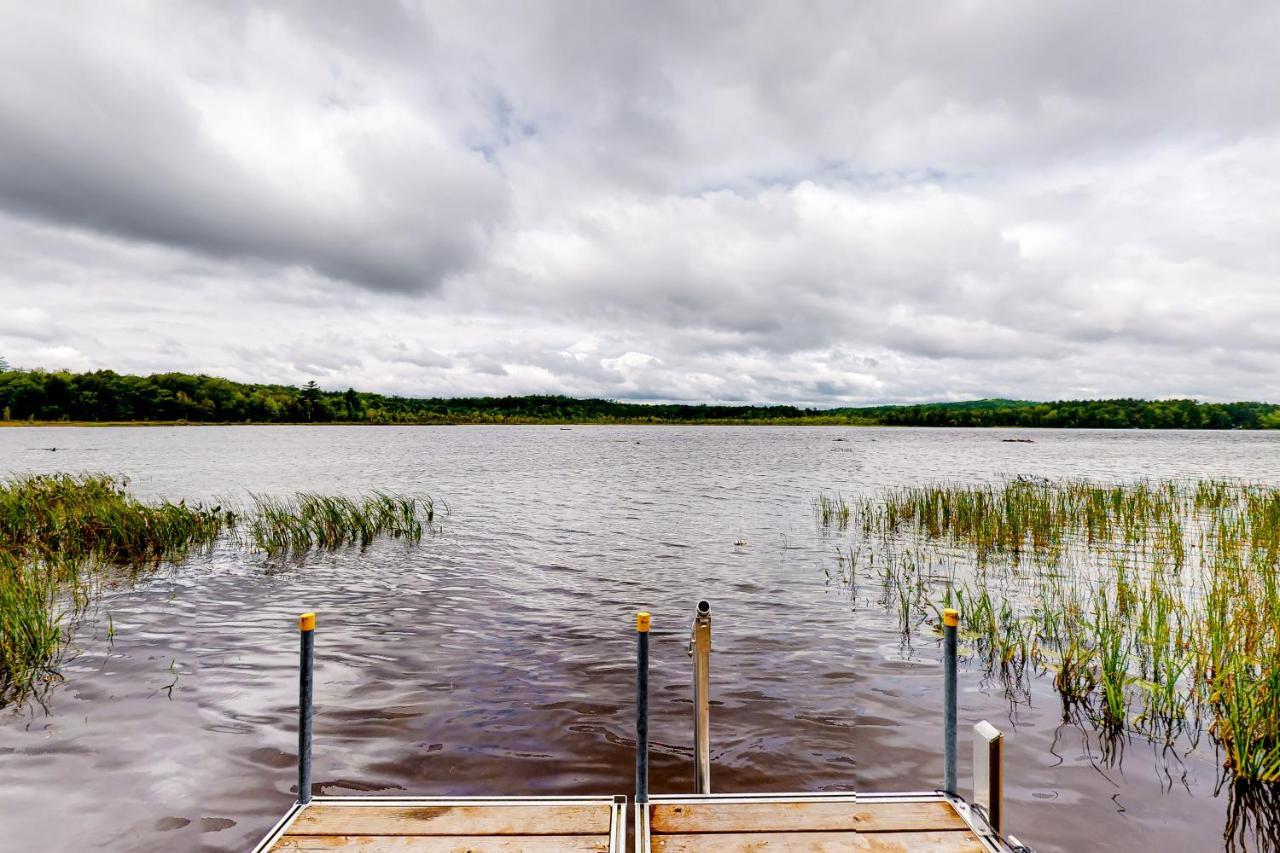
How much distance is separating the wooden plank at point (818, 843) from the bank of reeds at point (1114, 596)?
12.9 feet

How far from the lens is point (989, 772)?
5324 millimetres

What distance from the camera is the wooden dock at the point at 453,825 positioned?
4.75 m

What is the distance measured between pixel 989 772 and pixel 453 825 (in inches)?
174

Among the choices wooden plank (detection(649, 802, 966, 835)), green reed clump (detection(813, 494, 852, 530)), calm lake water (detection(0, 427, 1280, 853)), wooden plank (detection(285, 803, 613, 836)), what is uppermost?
wooden plank (detection(285, 803, 613, 836))

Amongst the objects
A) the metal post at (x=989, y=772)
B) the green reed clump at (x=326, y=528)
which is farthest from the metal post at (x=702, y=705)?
the green reed clump at (x=326, y=528)

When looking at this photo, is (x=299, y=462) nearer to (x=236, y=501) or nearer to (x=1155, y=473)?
(x=236, y=501)

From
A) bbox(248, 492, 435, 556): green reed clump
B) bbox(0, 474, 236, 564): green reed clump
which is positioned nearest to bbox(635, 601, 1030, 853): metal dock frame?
bbox(248, 492, 435, 556): green reed clump

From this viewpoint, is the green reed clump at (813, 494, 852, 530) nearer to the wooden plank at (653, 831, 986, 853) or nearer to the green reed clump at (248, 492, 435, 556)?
the green reed clump at (248, 492, 435, 556)

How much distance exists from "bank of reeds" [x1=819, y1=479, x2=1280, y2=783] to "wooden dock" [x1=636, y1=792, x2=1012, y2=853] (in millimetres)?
3698

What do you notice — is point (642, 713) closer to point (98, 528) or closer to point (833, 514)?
point (98, 528)

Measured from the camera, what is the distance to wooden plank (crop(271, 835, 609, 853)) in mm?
→ 4695

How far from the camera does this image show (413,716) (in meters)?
8.77

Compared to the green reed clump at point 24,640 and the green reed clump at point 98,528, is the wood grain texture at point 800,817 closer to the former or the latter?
the green reed clump at point 24,640

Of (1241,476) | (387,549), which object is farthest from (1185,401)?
(387,549)
